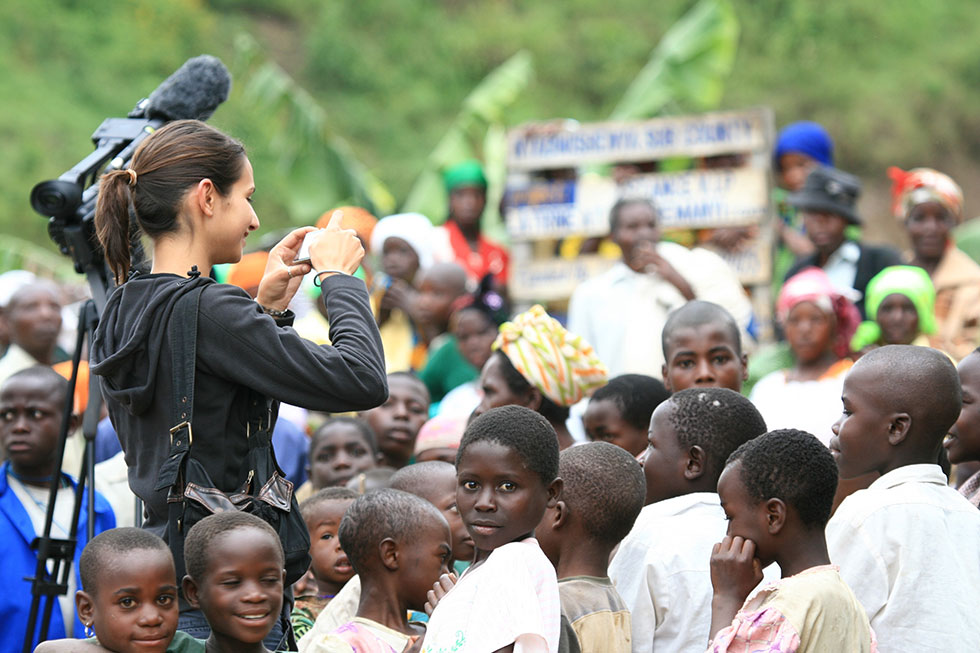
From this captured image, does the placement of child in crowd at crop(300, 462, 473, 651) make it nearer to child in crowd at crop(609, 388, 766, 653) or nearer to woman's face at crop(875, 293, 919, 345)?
child in crowd at crop(609, 388, 766, 653)

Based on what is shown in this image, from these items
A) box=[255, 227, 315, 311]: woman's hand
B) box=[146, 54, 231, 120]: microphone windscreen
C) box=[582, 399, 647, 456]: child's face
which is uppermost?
box=[146, 54, 231, 120]: microphone windscreen

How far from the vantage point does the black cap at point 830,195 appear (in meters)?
7.71

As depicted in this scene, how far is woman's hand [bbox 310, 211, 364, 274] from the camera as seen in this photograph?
3373 millimetres

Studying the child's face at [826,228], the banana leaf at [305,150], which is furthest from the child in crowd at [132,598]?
the banana leaf at [305,150]

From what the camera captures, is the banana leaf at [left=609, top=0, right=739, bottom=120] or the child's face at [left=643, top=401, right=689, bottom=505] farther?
the banana leaf at [left=609, top=0, right=739, bottom=120]

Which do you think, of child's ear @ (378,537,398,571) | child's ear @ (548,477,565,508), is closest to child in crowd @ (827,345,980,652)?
child's ear @ (548,477,565,508)


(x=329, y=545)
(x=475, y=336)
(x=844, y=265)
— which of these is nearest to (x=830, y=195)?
(x=844, y=265)

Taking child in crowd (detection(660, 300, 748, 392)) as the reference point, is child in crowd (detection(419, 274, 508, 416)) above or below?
above

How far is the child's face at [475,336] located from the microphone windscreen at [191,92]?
338 cm

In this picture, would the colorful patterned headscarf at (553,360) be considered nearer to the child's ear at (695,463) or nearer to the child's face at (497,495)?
the child's ear at (695,463)

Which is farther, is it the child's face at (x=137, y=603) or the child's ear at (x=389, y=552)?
the child's ear at (x=389, y=552)

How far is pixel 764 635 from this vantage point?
303cm

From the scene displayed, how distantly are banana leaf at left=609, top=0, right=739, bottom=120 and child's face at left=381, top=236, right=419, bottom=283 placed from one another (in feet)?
10.2

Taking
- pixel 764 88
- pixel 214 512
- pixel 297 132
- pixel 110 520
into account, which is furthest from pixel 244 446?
pixel 764 88
